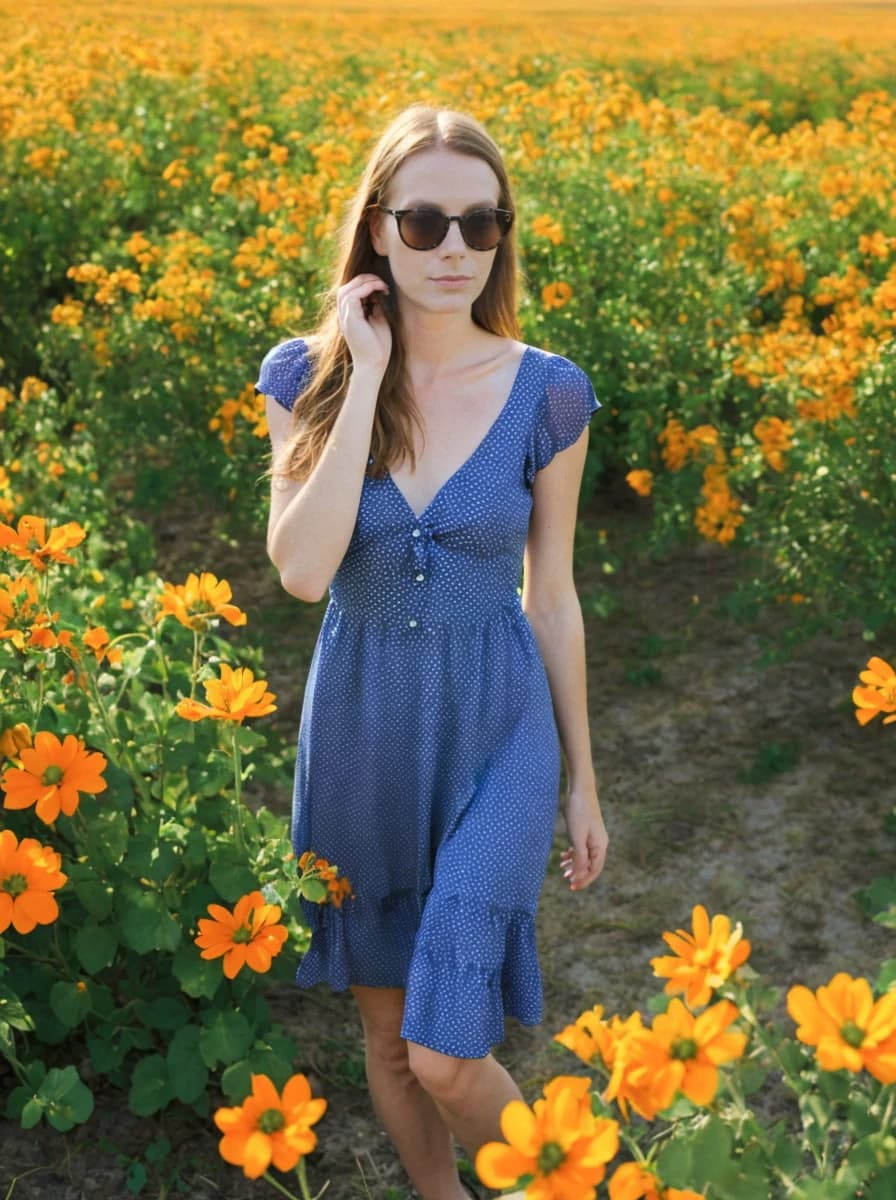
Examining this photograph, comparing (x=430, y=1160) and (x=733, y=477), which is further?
(x=733, y=477)

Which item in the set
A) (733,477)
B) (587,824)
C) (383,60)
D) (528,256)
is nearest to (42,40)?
(383,60)

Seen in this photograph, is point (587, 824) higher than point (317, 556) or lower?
lower

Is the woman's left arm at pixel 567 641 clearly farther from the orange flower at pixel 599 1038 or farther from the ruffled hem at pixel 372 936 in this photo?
the orange flower at pixel 599 1038

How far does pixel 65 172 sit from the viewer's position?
16.9 feet

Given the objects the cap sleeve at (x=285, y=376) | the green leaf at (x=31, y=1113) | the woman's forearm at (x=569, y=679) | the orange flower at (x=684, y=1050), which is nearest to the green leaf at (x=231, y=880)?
the green leaf at (x=31, y=1113)

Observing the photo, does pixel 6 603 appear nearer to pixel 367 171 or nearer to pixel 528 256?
pixel 367 171

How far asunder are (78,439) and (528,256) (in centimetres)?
134

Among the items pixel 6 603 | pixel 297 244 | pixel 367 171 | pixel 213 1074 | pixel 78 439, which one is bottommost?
pixel 213 1074

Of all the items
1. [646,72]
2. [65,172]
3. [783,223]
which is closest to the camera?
[783,223]

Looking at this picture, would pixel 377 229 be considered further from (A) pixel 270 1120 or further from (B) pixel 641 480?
(B) pixel 641 480

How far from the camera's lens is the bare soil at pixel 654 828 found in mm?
2473

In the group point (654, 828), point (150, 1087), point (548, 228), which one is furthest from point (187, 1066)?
point (548, 228)

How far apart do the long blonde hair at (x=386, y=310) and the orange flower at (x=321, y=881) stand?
0.49 meters

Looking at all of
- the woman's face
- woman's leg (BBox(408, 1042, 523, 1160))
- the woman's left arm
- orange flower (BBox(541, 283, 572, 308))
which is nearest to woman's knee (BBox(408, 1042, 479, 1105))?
woman's leg (BBox(408, 1042, 523, 1160))
